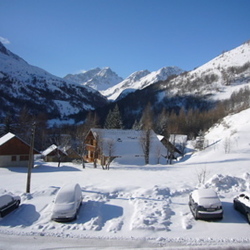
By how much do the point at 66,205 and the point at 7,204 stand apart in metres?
4.14

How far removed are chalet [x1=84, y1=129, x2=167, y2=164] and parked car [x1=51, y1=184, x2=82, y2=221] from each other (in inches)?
942

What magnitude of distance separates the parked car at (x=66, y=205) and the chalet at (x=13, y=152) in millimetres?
25763

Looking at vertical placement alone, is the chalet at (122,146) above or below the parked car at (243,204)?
above

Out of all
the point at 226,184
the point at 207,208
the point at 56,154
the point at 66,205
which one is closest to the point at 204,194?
the point at 207,208

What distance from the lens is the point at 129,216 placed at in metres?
14.1

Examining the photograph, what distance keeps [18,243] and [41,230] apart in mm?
1395

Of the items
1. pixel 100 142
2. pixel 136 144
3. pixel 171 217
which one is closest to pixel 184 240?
pixel 171 217

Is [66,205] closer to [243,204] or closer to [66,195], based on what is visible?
[66,195]

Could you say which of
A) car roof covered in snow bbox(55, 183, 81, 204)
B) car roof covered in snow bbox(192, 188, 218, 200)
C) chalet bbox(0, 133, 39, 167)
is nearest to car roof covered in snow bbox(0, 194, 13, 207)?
car roof covered in snow bbox(55, 183, 81, 204)

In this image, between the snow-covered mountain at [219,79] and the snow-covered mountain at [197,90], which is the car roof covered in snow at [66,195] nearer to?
the snow-covered mountain at [197,90]

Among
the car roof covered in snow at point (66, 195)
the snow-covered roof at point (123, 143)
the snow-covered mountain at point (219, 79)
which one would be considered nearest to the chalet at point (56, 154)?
the snow-covered roof at point (123, 143)

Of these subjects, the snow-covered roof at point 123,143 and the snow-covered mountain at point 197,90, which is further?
the snow-covered mountain at point 197,90

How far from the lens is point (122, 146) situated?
44.1m

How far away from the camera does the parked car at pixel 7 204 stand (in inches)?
549
